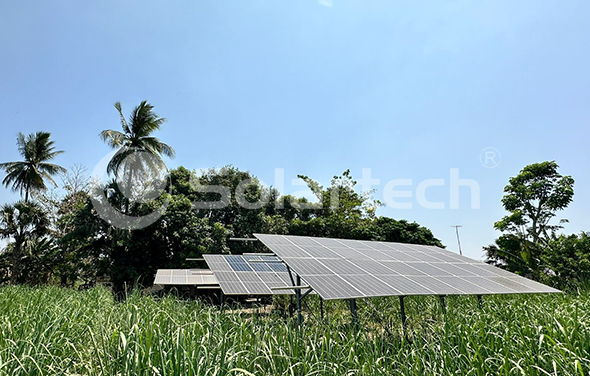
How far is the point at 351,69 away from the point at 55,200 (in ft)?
74.9

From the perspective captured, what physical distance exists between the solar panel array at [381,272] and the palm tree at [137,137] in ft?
55.2

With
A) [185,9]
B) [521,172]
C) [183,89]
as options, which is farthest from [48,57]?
[521,172]

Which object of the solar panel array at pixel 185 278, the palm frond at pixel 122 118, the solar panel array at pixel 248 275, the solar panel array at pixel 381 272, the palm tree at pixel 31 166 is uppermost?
the palm frond at pixel 122 118

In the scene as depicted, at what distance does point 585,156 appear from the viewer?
16719 millimetres

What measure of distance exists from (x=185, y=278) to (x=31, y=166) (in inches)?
654

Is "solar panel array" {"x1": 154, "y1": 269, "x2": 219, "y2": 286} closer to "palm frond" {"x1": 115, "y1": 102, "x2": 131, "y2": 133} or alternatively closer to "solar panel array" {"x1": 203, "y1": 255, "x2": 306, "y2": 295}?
"solar panel array" {"x1": 203, "y1": 255, "x2": 306, "y2": 295}

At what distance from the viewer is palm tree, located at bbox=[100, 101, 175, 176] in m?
21.6

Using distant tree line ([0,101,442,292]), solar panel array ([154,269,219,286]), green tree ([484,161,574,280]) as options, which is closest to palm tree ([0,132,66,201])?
distant tree line ([0,101,442,292])

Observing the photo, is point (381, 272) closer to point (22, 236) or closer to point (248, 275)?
point (248, 275)

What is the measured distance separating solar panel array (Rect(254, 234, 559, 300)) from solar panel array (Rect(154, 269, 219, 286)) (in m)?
5.70

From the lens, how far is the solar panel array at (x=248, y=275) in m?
8.50

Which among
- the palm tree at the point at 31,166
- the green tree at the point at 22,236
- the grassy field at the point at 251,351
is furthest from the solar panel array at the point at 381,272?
the palm tree at the point at 31,166

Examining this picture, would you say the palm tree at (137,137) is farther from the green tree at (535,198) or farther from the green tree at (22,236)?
the green tree at (535,198)

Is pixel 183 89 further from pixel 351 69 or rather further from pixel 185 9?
pixel 351 69
